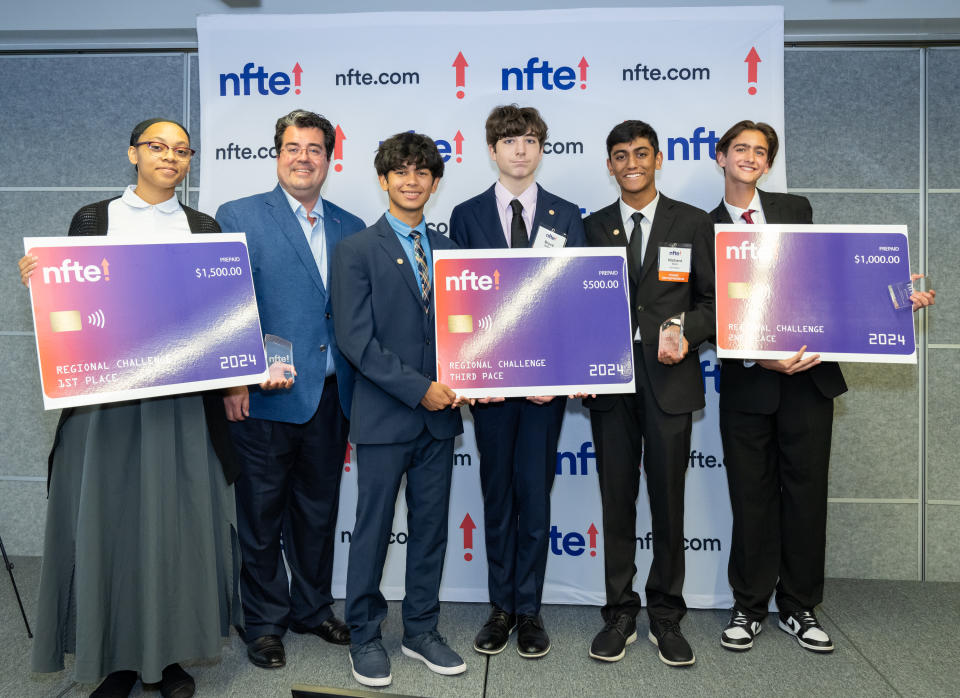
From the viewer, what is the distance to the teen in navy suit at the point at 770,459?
8.16ft

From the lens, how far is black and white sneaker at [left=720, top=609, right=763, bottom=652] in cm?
251

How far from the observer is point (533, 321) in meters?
2.30

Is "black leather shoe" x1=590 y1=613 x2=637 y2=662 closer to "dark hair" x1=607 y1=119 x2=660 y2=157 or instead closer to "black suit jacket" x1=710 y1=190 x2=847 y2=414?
"black suit jacket" x1=710 y1=190 x2=847 y2=414

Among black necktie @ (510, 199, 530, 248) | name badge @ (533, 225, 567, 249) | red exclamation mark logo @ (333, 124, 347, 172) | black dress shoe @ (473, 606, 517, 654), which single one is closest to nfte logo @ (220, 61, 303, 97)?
red exclamation mark logo @ (333, 124, 347, 172)

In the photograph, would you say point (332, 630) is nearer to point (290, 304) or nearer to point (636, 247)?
point (290, 304)

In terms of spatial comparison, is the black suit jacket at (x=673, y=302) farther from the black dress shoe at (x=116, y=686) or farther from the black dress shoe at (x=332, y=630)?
the black dress shoe at (x=116, y=686)

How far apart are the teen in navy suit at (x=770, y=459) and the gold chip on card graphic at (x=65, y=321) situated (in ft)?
7.31

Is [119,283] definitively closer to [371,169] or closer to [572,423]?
[371,169]

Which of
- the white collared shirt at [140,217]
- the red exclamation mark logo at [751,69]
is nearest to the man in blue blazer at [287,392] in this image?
the white collared shirt at [140,217]

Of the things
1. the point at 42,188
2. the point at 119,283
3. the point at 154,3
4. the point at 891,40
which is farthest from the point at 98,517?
the point at 891,40

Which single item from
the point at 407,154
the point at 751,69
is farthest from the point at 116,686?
the point at 751,69

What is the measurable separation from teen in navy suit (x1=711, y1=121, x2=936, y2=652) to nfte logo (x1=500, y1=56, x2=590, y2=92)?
76 cm

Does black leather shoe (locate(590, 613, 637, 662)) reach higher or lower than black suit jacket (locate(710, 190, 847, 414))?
lower

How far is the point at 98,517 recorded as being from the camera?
2033mm
